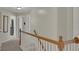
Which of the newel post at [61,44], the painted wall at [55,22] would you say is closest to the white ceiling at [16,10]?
the painted wall at [55,22]

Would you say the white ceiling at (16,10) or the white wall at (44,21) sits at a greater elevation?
the white ceiling at (16,10)

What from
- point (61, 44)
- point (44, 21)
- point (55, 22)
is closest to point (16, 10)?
point (44, 21)

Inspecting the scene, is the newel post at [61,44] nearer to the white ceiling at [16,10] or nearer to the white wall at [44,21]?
the white wall at [44,21]

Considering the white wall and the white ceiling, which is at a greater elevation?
the white ceiling

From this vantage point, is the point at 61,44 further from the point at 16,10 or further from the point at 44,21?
the point at 16,10

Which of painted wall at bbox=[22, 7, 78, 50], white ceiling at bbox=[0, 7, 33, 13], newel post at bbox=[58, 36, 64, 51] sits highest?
white ceiling at bbox=[0, 7, 33, 13]

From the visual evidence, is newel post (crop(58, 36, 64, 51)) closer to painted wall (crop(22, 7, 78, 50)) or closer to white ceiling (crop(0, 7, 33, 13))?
painted wall (crop(22, 7, 78, 50))

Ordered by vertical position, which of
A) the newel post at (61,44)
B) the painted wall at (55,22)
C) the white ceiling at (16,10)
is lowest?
the newel post at (61,44)

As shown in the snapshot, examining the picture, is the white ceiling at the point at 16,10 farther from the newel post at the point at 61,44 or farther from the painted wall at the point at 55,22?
the newel post at the point at 61,44

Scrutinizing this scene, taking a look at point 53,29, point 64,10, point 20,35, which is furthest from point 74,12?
point 20,35

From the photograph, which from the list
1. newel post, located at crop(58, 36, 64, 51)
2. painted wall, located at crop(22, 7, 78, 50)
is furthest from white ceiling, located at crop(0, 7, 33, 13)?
newel post, located at crop(58, 36, 64, 51)
